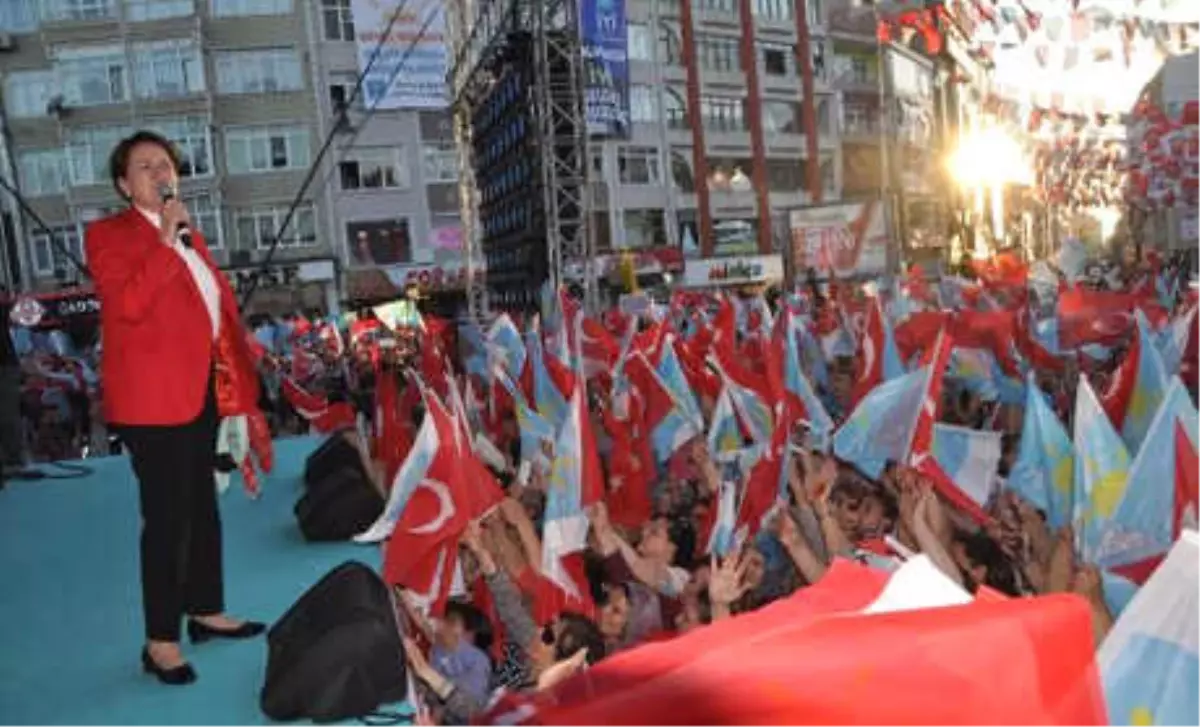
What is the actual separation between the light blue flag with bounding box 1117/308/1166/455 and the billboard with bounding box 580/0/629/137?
903 inches

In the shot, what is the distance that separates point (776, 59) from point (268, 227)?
812 inches

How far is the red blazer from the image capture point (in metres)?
3.36

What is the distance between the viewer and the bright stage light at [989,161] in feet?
148

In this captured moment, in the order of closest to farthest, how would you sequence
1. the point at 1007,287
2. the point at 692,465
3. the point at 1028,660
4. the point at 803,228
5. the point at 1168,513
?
the point at 1028,660 < the point at 1168,513 < the point at 692,465 < the point at 1007,287 < the point at 803,228

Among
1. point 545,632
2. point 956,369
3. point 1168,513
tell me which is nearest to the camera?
point 1168,513

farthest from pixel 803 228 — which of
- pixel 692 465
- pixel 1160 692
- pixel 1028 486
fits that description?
pixel 1160 692

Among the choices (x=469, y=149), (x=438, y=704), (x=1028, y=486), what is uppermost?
(x=469, y=149)

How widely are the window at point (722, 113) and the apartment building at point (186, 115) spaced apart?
45.5 ft

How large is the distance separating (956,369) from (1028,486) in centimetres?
360

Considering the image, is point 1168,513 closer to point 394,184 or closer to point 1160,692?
point 1160,692

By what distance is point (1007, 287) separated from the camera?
13852 mm

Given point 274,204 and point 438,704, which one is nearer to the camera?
point 438,704

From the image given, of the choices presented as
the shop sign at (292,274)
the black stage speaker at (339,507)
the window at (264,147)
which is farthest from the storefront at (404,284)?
the black stage speaker at (339,507)

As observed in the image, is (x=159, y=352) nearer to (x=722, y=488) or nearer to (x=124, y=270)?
(x=124, y=270)
